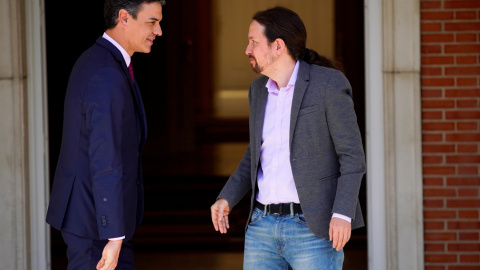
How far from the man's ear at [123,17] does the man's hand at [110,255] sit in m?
0.89

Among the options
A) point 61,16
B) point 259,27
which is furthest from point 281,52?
point 61,16

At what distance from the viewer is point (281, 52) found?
3018 mm

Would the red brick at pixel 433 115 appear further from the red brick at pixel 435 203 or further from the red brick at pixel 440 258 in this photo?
the red brick at pixel 440 258

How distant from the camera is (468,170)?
4738 millimetres

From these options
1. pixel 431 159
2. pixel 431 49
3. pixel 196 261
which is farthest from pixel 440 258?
pixel 196 261

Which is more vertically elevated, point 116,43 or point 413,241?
point 116,43

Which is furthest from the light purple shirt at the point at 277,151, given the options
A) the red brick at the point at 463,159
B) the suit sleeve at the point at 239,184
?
the red brick at the point at 463,159

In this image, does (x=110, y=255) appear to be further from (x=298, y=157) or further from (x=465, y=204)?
(x=465, y=204)

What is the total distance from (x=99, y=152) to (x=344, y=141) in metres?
0.94

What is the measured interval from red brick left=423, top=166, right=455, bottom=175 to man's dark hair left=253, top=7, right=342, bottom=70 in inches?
75.5

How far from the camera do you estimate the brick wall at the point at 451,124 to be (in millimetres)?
4727

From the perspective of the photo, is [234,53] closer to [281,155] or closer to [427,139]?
[427,139]

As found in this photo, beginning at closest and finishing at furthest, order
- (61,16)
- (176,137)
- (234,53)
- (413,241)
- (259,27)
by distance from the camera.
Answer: (259,27) → (413,241) → (61,16) → (176,137) → (234,53)

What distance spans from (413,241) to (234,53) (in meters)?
14.3
